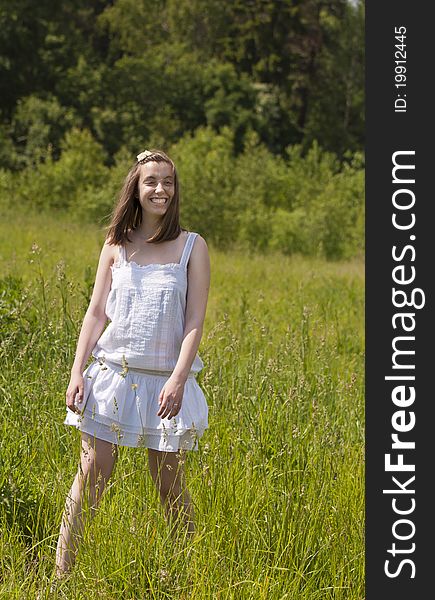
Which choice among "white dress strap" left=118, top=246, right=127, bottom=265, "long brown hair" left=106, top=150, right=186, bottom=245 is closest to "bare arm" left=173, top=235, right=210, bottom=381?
"long brown hair" left=106, top=150, right=186, bottom=245

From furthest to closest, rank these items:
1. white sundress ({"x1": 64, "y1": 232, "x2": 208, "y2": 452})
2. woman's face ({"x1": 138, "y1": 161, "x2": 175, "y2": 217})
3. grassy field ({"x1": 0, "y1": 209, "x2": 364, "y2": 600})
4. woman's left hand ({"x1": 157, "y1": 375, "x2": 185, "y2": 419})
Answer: woman's face ({"x1": 138, "y1": 161, "x2": 175, "y2": 217}) < white sundress ({"x1": 64, "y1": 232, "x2": 208, "y2": 452}) < woman's left hand ({"x1": 157, "y1": 375, "x2": 185, "y2": 419}) < grassy field ({"x1": 0, "y1": 209, "x2": 364, "y2": 600})

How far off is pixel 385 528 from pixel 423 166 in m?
1.08

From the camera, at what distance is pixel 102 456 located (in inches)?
141

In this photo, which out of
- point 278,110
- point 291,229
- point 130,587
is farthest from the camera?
point 278,110

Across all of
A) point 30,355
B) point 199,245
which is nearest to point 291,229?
point 30,355

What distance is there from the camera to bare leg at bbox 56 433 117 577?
3432 mm

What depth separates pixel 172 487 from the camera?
3.49m

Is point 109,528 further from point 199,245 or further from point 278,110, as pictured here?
point 278,110

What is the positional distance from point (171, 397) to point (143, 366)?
0.20m

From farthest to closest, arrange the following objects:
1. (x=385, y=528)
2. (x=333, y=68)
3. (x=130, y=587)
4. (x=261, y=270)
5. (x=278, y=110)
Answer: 1. (x=333, y=68)
2. (x=278, y=110)
3. (x=261, y=270)
4. (x=130, y=587)
5. (x=385, y=528)

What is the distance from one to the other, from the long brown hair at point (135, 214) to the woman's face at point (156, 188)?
1.0 inches

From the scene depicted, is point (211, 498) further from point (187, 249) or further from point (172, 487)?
point (187, 249)

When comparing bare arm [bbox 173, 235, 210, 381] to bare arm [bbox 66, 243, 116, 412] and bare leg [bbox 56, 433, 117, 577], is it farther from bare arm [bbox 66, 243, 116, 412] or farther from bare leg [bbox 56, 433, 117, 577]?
bare leg [bbox 56, 433, 117, 577]

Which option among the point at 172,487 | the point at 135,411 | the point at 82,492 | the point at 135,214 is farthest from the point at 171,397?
the point at 135,214
